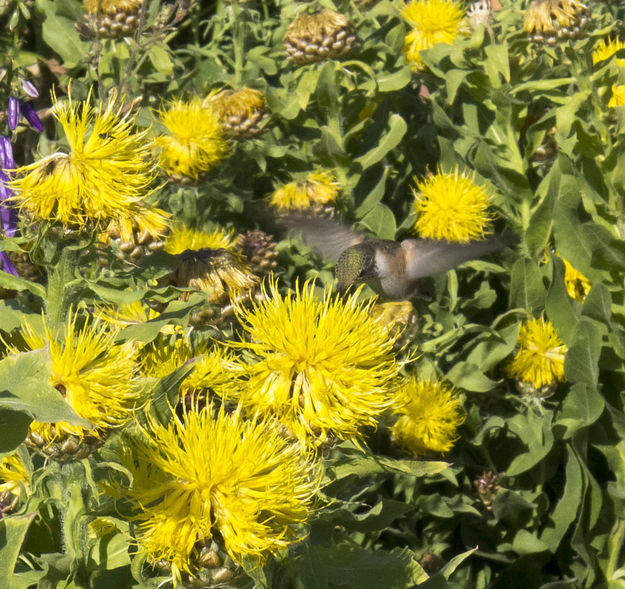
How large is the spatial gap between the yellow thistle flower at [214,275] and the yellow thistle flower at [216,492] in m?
0.69

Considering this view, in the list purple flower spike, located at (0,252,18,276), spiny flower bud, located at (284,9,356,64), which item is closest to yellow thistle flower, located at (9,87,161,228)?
purple flower spike, located at (0,252,18,276)

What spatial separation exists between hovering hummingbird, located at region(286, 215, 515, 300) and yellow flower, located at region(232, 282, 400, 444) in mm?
797

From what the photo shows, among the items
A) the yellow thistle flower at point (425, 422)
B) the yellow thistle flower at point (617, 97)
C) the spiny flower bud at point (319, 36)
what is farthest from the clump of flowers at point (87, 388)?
the yellow thistle flower at point (617, 97)

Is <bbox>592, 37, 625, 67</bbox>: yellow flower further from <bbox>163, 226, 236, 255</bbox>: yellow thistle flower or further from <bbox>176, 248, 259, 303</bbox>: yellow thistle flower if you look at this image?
<bbox>176, 248, 259, 303</bbox>: yellow thistle flower

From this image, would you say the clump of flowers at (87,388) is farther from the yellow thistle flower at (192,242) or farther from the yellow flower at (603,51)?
the yellow flower at (603,51)

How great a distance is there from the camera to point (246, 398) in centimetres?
172

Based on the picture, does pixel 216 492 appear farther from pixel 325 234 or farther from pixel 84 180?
pixel 325 234

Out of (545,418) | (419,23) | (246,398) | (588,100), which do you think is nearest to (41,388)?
(246,398)

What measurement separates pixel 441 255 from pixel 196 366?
43.4 inches

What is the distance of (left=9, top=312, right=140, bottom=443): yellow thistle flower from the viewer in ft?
5.13

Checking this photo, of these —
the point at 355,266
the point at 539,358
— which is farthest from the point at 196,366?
the point at 539,358

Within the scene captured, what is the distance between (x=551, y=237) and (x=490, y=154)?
41cm

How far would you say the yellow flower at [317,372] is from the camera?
5.47ft

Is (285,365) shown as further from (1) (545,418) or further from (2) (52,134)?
(2) (52,134)
